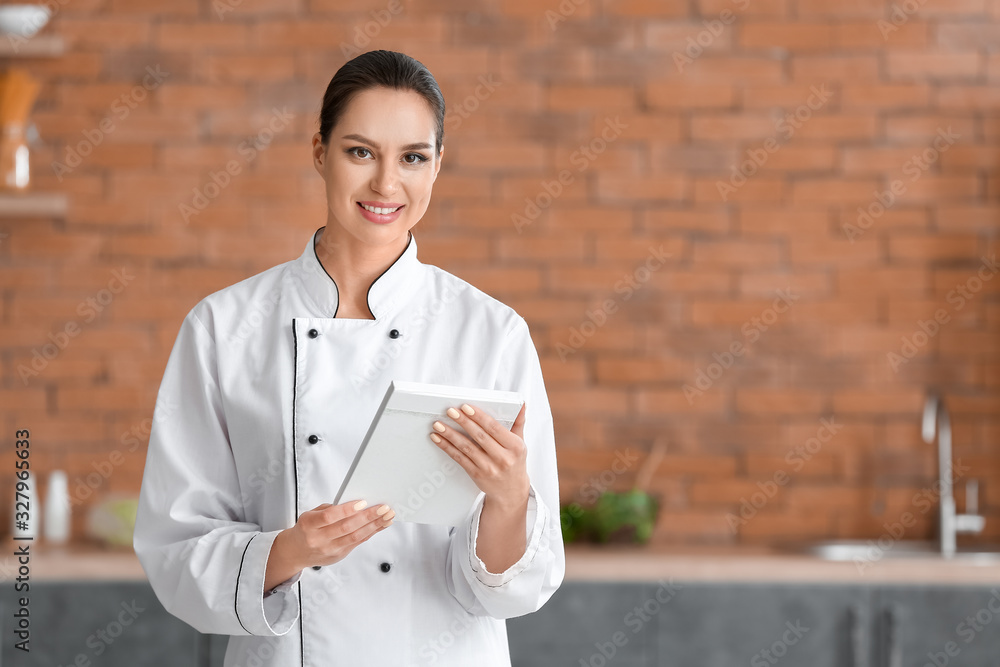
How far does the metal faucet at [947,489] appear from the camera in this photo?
9.27ft

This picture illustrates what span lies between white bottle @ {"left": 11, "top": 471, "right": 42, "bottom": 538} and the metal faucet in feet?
8.68

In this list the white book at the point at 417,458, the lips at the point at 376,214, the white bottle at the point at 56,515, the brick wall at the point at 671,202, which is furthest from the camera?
the brick wall at the point at 671,202

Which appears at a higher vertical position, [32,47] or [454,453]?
[32,47]

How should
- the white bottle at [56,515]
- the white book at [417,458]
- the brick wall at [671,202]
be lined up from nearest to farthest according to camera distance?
the white book at [417,458]
the white bottle at [56,515]
the brick wall at [671,202]

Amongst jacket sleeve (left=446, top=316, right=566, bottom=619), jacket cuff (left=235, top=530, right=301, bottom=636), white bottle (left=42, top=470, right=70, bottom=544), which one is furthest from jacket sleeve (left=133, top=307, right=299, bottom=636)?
white bottle (left=42, top=470, right=70, bottom=544)

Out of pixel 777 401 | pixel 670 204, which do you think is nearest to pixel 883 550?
pixel 777 401

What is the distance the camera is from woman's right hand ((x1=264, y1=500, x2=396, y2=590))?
108cm

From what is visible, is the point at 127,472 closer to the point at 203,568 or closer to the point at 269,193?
the point at 269,193

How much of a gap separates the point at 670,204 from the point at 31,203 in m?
1.90

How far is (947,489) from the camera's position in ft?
9.57

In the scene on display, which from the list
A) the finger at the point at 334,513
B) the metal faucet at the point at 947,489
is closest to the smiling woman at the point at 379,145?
the finger at the point at 334,513

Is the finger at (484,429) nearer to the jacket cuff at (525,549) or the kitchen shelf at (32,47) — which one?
the jacket cuff at (525,549)

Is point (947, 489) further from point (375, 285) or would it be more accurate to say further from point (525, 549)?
point (375, 285)

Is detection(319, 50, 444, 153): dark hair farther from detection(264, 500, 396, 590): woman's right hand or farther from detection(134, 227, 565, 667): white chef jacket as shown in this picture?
detection(264, 500, 396, 590): woman's right hand
